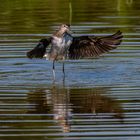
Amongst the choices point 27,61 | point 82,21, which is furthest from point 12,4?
point 27,61

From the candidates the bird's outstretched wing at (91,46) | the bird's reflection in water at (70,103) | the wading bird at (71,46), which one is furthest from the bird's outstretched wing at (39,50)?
the bird's reflection in water at (70,103)

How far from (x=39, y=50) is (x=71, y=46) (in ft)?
1.81

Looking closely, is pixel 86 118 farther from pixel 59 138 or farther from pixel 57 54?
pixel 57 54

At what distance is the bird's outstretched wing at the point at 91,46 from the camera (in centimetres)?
1452

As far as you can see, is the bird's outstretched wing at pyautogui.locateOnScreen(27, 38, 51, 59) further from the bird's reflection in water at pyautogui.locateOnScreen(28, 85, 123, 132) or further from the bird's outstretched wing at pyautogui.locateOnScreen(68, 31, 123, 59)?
the bird's reflection in water at pyautogui.locateOnScreen(28, 85, 123, 132)

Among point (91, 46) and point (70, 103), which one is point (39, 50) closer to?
point (91, 46)

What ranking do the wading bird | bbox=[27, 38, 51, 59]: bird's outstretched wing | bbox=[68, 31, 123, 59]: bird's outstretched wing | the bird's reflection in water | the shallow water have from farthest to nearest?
bbox=[27, 38, 51, 59]: bird's outstretched wing < the wading bird < bbox=[68, 31, 123, 59]: bird's outstretched wing < the bird's reflection in water < the shallow water

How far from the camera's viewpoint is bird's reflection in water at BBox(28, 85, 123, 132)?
11359 millimetres

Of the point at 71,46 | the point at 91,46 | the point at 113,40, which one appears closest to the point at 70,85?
the point at 113,40

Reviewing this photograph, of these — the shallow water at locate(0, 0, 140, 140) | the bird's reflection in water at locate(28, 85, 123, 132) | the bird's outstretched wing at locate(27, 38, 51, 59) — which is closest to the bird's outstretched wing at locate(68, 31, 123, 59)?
the shallow water at locate(0, 0, 140, 140)

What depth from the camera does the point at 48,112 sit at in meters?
11.6

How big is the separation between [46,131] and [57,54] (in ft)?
16.0

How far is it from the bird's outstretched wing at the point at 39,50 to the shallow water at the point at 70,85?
269mm

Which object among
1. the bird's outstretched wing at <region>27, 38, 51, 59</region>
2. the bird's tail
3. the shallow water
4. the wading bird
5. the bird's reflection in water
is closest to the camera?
the shallow water
